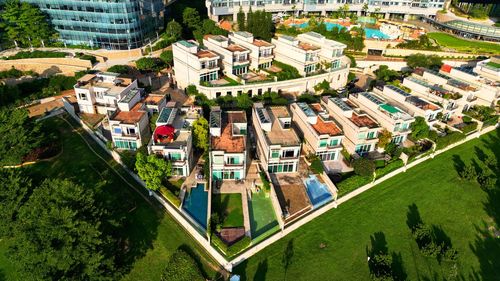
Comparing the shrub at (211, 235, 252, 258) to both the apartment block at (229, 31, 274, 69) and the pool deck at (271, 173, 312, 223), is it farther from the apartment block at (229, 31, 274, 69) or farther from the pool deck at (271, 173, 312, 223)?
the apartment block at (229, 31, 274, 69)

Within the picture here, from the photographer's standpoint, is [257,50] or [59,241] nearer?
[59,241]

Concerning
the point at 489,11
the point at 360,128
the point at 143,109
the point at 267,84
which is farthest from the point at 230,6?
the point at 489,11

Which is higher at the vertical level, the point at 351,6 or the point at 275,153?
the point at 351,6

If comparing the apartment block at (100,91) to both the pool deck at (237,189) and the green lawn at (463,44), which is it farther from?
the green lawn at (463,44)

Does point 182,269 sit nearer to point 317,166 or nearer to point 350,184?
point 317,166

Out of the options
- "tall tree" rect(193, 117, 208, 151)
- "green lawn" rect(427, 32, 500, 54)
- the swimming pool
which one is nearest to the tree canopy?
"tall tree" rect(193, 117, 208, 151)

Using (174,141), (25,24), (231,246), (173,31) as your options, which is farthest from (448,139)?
(25,24)

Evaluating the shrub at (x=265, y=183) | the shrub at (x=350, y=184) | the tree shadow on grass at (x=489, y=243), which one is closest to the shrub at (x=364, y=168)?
the shrub at (x=350, y=184)
